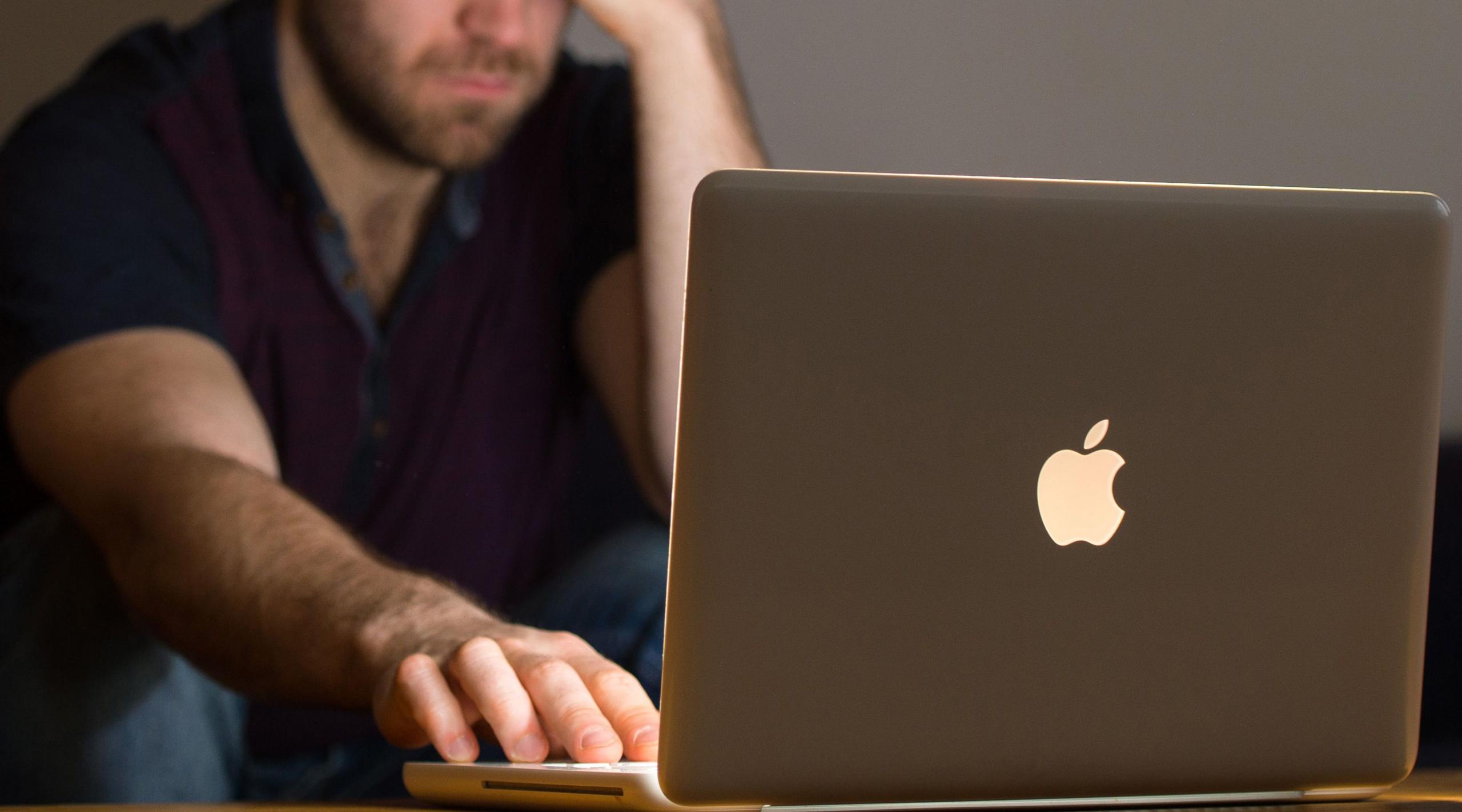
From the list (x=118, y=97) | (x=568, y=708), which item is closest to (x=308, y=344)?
(x=118, y=97)

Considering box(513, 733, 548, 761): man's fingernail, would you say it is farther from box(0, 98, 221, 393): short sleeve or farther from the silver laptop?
box(0, 98, 221, 393): short sleeve

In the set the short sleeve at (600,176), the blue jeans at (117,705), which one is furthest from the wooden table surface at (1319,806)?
the short sleeve at (600,176)

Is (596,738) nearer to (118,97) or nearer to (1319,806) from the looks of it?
(1319,806)

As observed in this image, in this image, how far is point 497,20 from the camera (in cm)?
205

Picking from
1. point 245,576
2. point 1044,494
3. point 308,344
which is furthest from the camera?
point 308,344

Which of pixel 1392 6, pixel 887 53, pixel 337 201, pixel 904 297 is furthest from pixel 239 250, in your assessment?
pixel 1392 6

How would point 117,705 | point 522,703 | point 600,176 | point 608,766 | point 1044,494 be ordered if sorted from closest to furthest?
1. point 1044,494
2. point 608,766
3. point 522,703
4. point 117,705
5. point 600,176

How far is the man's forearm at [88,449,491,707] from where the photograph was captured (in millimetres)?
1572

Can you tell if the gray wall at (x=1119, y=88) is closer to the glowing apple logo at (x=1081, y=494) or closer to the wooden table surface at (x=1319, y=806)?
the wooden table surface at (x=1319, y=806)

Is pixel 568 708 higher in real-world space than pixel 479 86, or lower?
lower

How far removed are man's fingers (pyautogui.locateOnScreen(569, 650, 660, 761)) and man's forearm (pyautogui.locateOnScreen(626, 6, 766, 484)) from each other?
3.43 feet

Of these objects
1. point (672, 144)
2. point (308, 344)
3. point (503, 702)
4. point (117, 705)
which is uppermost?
point (672, 144)

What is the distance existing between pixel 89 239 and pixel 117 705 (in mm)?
632

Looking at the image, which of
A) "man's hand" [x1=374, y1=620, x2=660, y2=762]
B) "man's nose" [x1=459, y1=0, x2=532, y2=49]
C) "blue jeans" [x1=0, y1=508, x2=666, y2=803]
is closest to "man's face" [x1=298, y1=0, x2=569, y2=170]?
"man's nose" [x1=459, y1=0, x2=532, y2=49]
